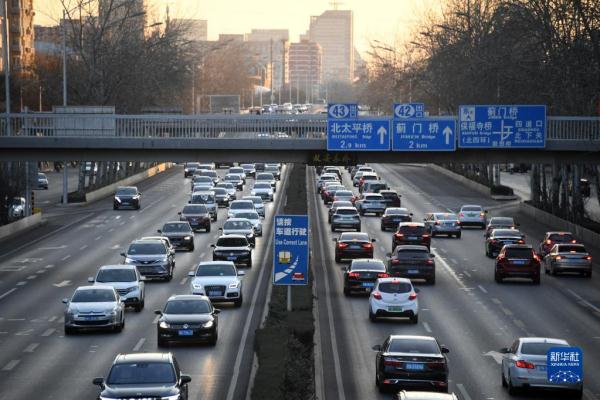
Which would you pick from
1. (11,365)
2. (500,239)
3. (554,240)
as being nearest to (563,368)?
(11,365)

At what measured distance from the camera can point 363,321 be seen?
124ft

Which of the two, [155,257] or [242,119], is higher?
[242,119]

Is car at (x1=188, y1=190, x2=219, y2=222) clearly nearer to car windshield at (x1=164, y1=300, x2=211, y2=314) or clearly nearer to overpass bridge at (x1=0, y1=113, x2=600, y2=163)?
overpass bridge at (x1=0, y1=113, x2=600, y2=163)

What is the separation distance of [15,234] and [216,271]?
3058 centimetres

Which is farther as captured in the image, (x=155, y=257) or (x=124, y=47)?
(x=124, y=47)

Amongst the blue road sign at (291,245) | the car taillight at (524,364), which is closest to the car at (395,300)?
the blue road sign at (291,245)

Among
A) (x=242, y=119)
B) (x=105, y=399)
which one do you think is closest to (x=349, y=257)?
(x=242, y=119)

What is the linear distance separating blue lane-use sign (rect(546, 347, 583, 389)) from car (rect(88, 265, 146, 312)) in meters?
16.8

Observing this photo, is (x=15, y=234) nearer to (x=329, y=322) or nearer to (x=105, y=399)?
(x=329, y=322)

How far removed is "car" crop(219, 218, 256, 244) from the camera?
60.4 metres

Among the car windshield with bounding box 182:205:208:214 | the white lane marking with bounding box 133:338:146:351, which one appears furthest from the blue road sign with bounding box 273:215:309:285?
the car windshield with bounding box 182:205:208:214

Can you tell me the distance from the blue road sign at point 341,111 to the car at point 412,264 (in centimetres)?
849

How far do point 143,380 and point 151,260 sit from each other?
82.7 ft

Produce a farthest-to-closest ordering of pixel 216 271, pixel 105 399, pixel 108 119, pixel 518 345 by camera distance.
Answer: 1. pixel 108 119
2. pixel 216 271
3. pixel 518 345
4. pixel 105 399
